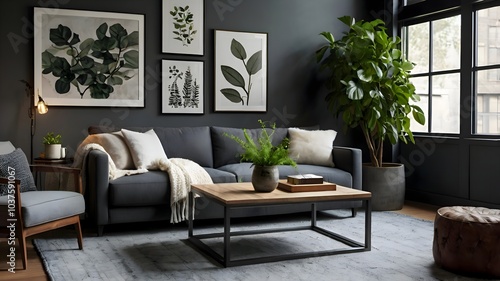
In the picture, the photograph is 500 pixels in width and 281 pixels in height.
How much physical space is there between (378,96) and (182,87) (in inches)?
75.3

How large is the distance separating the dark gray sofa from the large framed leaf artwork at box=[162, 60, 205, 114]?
1.08 feet

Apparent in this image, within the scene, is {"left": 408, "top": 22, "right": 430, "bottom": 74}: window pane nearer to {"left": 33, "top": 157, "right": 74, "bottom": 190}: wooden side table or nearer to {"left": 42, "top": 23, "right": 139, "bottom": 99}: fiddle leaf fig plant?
{"left": 42, "top": 23, "right": 139, "bottom": 99}: fiddle leaf fig plant

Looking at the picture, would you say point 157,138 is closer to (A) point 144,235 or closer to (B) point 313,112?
(A) point 144,235

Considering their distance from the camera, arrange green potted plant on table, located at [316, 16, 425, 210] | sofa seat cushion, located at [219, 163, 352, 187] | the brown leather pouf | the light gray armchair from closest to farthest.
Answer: the brown leather pouf, the light gray armchair, sofa seat cushion, located at [219, 163, 352, 187], green potted plant on table, located at [316, 16, 425, 210]

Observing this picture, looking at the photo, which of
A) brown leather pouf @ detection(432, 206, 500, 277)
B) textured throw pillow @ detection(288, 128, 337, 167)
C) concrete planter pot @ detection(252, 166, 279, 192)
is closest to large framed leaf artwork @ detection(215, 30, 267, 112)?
textured throw pillow @ detection(288, 128, 337, 167)

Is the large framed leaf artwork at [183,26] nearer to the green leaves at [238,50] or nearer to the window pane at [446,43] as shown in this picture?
the green leaves at [238,50]

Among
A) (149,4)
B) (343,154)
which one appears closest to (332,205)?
(343,154)

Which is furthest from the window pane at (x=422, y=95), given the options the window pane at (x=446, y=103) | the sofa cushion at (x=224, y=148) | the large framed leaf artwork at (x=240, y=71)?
the sofa cushion at (x=224, y=148)

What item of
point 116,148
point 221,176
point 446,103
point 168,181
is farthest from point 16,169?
point 446,103

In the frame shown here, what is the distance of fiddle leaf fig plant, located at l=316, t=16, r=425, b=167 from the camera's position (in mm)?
5121

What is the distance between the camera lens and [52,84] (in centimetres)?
480

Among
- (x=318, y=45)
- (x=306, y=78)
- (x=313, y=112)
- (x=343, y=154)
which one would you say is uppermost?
(x=318, y=45)

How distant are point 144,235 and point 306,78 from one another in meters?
2.69

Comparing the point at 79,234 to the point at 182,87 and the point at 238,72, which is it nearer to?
the point at 182,87
